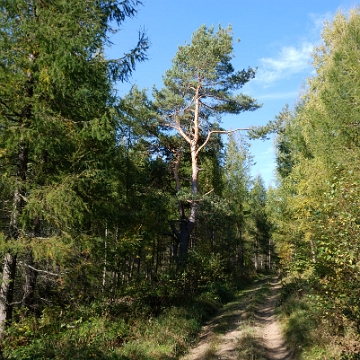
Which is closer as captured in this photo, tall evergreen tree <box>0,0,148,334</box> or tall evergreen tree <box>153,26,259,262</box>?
tall evergreen tree <box>0,0,148,334</box>

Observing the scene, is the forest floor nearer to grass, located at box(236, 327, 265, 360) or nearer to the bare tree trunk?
grass, located at box(236, 327, 265, 360)

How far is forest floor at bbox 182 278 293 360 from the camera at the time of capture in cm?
888

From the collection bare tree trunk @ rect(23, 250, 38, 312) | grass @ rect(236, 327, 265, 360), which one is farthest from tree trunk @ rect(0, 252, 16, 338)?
grass @ rect(236, 327, 265, 360)

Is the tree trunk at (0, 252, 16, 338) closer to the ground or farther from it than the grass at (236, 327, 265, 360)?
farther from it

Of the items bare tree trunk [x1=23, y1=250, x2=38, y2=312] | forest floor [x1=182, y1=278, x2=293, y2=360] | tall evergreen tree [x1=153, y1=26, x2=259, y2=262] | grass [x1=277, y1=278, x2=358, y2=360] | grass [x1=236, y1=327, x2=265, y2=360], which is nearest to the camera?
grass [x1=277, y1=278, x2=358, y2=360]

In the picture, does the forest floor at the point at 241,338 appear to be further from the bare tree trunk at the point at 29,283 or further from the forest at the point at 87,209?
the bare tree trunk at the point at 29,283

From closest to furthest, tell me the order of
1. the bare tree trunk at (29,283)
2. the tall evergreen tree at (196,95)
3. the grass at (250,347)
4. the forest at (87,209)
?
the forest at (87,209)
the bare tree trunk at (29,283)
the grass at (250,347)
the tall evergreen tree at (196,95)

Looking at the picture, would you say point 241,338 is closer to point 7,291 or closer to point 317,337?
point 317,337

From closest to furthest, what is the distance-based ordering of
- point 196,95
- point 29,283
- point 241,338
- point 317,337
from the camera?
1. point 29,283
2. point 317,337
3. point 241,338
4. point 196,95

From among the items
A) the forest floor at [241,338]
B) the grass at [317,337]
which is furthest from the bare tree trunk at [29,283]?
the grass at [317,337]

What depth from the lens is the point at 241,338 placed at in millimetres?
10305

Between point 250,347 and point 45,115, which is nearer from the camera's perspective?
point 45,115

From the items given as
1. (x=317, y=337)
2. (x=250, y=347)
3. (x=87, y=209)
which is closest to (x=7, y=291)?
(x=87, y=209)

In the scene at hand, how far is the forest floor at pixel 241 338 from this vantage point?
8883 mm
